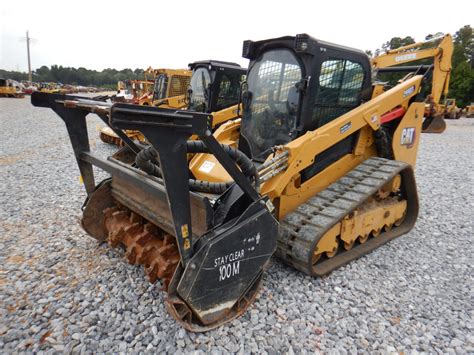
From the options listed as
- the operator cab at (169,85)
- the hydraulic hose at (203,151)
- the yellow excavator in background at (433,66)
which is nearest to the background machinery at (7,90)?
the operator cab at (169,85)

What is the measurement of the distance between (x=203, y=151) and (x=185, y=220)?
605 millimetres

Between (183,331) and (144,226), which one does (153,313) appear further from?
(144,226)

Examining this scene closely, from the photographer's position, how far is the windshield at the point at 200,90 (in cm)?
763

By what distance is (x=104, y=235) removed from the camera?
384cm

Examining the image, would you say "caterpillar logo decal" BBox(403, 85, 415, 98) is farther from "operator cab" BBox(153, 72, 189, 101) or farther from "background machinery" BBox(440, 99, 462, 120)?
"background machinery" BBox(440, 99, 462, 120)

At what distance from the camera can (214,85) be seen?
7492 millimetres

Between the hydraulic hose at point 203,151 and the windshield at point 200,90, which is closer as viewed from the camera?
the hydraulic hose at point 203,151

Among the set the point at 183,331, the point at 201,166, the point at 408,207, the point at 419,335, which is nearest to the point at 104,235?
the point at 201,166

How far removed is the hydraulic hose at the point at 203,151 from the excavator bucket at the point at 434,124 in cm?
407

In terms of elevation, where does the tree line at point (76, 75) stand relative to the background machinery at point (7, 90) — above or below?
above

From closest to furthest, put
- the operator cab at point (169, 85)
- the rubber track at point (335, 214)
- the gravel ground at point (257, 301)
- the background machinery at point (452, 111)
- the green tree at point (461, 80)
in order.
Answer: the gravel ground at point (257, 301) → the rubber track at point (335, 214) → the operator cab at point (169, 85) → the background machinery at point (452, 111) → the green tree at point (461, 80)

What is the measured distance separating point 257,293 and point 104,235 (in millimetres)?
1991

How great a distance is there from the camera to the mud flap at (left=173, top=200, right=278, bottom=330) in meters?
2.42

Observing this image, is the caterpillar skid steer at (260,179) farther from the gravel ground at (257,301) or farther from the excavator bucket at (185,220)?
the gravel ground at (257,301)
